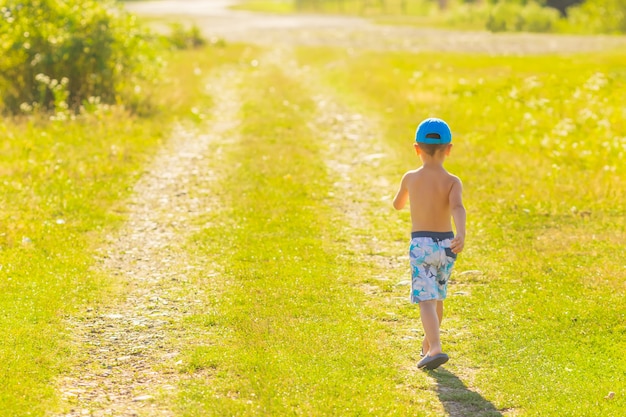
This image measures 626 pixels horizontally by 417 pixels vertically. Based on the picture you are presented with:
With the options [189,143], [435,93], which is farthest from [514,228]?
[435,93]

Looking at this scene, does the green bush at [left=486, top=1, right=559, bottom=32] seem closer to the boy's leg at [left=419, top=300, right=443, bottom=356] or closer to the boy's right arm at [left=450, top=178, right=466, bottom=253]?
the boy's right arm at [left=450, top=178, right=466, bottom=253]

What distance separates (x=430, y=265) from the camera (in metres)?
7.55

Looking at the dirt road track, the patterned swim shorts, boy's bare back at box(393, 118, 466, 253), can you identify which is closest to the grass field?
A: the patterned swim shorts

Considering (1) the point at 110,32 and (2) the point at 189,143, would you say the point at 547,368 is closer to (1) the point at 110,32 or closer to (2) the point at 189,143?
(2) the point at 189,143

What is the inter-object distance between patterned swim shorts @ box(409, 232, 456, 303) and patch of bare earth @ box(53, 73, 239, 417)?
6.76 ft

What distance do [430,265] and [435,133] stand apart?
3.44ft

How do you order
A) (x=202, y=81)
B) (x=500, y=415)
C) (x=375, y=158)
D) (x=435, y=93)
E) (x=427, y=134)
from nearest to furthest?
1. (x=500, y=415)
2. (x=427, y=134)
3. (x=375, y=158)
4. (x=435, y=93)
5. (x=202, y=81)

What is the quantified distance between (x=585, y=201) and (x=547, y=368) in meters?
5.94

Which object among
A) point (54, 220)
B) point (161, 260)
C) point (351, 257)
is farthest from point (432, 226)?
point (54, 220)

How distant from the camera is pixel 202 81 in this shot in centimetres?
2462

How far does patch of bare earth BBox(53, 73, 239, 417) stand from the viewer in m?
7.26

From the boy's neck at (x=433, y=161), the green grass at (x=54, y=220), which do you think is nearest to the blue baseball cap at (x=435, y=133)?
the boy's neck at (x=433, y=161)

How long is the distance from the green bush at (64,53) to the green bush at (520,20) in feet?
78.6

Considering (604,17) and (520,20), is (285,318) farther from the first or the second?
(520,20)
